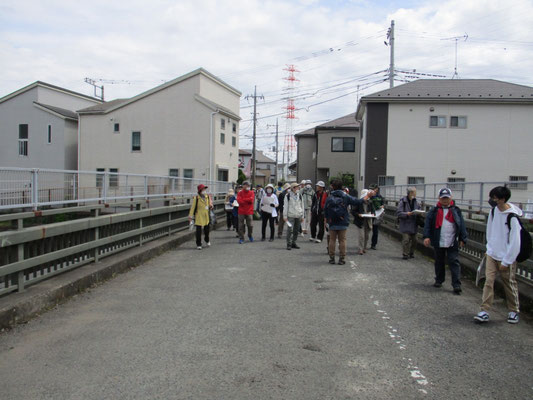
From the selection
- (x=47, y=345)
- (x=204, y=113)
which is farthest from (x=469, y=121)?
(x=47, y=345)

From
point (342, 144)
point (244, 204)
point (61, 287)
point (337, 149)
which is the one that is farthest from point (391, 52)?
point (61, 287)

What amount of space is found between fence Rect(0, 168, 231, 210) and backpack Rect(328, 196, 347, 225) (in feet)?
14.2

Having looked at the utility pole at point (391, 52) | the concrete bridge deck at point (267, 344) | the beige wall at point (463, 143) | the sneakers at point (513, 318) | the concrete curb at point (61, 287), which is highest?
the utility pole at point (391, 52)

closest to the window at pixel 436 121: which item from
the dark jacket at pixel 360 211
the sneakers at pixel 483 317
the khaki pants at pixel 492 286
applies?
the dark jacket at pixel 360 211

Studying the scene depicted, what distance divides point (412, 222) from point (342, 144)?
116 feet

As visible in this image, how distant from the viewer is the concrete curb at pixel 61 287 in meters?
5.11

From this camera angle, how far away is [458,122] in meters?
29.4

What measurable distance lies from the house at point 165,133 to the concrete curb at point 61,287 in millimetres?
23355

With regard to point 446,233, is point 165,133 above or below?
above

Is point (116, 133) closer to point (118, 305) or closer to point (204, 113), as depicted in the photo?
point (204, 113)

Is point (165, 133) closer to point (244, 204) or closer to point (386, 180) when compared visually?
point (386, 180)

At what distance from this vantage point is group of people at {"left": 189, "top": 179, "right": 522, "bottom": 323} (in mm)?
5586

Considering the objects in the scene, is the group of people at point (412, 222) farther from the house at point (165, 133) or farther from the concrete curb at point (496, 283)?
the house at point (165, 133)

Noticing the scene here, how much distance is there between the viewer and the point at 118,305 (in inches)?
244
